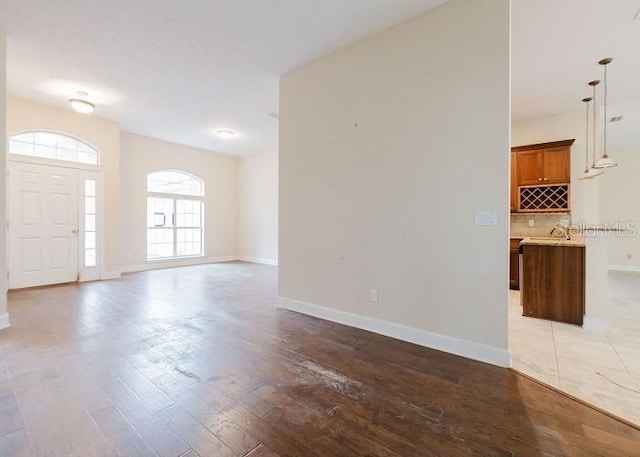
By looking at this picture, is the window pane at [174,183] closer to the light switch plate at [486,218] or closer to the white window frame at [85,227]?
the white window frame at [85,227]

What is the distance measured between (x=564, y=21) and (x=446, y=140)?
1755mm

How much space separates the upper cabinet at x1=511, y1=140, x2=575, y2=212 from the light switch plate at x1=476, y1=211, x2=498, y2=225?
365 centimetres

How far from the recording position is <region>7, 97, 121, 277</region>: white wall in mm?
4996

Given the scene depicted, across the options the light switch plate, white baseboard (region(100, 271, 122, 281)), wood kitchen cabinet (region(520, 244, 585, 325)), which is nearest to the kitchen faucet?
wood kitchen cabinet (region(520, 244, 585, 325))

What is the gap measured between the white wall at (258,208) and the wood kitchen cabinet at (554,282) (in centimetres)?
586

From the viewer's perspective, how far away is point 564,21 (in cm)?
284

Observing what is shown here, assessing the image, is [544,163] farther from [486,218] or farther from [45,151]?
[45,151]

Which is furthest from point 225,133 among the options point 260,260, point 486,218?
point 486,218

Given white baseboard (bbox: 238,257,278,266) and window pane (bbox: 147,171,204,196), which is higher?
window pane (bbox: 147,171,204,196)

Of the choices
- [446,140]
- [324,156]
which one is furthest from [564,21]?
[324,156]

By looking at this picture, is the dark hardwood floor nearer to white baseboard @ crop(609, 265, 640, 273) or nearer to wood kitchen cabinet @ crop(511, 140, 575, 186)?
wood kitchen cabinet @ crop(511, 140, 575, 186)

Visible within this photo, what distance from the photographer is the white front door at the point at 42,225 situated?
4891mm

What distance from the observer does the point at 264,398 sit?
1935mm

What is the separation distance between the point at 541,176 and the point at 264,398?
5.74 m
